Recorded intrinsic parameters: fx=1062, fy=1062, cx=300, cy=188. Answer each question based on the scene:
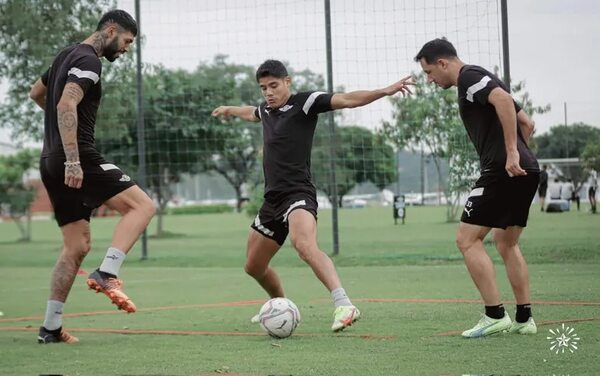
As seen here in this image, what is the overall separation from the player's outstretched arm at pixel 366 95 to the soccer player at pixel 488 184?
24cm

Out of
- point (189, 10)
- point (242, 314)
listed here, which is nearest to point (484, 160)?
point (242, 314)

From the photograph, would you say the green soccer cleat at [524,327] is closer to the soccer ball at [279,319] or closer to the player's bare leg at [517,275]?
the player's bare leg at [517,275]

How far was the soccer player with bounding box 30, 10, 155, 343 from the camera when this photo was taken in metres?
7.56

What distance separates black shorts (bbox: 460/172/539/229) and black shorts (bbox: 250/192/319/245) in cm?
129

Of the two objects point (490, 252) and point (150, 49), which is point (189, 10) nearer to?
point (150, 49)

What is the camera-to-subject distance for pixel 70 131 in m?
7.52

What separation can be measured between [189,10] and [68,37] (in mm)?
3675

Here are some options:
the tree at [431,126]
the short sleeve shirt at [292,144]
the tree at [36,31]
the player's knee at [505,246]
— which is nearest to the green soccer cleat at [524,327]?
the player's knee at [505,246]

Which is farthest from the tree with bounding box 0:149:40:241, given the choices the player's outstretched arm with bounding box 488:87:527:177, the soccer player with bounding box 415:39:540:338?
the player's outstretched arm with bounding box 488:87:527:177

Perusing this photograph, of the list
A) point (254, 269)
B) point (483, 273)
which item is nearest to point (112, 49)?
point (254, 269)

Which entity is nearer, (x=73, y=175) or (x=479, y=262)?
(x=73, y=175)

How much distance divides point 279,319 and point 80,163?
1.85m

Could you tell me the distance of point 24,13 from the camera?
21.5 meters

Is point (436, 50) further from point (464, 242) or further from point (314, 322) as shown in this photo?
point (314, 322)
